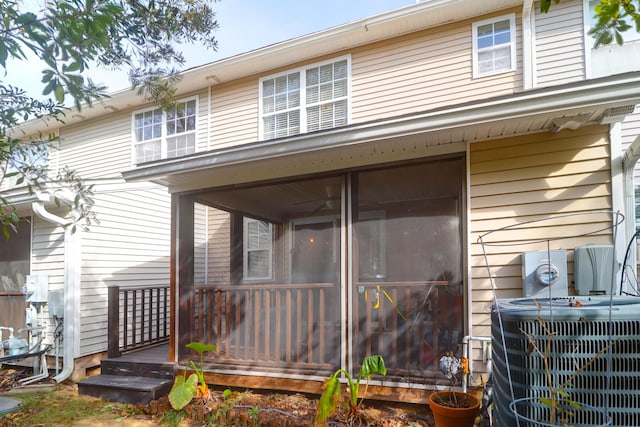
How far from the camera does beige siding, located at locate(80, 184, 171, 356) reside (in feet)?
18.8

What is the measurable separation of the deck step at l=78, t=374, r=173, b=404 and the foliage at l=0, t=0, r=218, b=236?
2385 millimetres

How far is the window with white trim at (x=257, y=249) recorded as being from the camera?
459cm

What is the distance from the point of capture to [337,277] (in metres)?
4.04

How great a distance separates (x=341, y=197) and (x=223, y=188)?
152 centimetres

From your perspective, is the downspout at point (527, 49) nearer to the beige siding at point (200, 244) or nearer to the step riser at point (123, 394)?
the beige siding at point (200, 244)

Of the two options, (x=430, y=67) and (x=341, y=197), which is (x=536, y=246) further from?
(x=430, y=67)

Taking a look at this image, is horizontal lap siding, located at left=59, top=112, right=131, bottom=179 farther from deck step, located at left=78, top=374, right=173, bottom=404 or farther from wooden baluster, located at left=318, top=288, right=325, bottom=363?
wooden baluster, located at left=318, top=288, right=325, bottom=363

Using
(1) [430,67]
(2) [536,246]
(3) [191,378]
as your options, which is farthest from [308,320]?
(1) [430,67]

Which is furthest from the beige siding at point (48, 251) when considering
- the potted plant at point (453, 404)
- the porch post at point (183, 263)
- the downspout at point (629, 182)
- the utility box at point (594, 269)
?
the downspout at point (629, 182)

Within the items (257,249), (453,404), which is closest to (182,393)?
(257,249)

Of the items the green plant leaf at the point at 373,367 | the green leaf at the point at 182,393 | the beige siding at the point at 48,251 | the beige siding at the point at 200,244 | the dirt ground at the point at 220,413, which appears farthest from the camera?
the beige siding at the point at 48,251

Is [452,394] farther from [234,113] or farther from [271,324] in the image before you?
[234,113]

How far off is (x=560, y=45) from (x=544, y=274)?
3.92 m

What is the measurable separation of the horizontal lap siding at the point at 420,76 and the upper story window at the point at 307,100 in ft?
0.85
